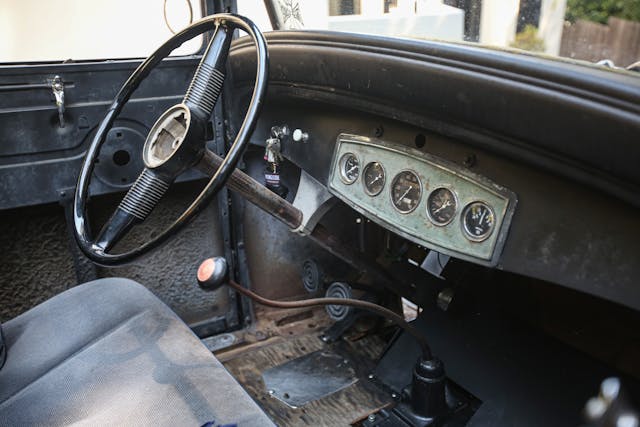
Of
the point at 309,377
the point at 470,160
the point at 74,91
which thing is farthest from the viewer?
the point at 309,377

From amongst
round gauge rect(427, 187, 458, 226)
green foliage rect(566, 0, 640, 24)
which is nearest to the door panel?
round gauge rect(427, 187, 458, 226)

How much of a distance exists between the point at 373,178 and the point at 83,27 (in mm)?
991

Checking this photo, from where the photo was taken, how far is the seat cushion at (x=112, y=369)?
3.54 ft

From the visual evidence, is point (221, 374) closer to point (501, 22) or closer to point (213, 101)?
point (213, 101)

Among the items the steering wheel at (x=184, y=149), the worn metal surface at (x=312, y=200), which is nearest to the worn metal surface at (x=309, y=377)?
the worn metal surface at (x=312, y=200)

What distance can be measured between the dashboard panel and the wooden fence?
0.35 metres

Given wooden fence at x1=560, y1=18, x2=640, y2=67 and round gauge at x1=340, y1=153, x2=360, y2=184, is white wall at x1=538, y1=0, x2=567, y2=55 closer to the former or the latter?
wooden fence at x1=560, y1=18, x2=640, y2=67

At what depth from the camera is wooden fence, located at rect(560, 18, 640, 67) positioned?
1.24 metres

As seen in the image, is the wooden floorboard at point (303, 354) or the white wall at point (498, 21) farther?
the wooden floorboard at point (303, 354)

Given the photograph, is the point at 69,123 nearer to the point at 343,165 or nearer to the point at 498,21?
the point at 343,165

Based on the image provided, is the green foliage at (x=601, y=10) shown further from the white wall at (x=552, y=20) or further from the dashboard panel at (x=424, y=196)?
the dashboard panel at (x=424, y=196)

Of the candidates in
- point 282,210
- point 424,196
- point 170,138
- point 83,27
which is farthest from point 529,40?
point 83,27

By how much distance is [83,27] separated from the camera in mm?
1684

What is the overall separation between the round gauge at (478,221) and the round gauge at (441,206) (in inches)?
1.2
